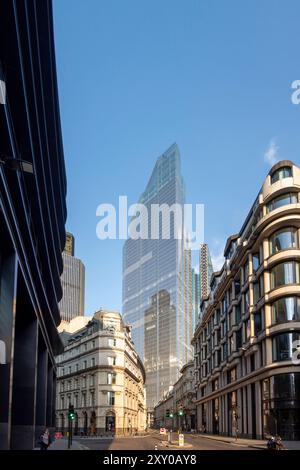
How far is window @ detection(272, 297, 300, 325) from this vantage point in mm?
57322

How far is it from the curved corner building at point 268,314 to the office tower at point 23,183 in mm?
26903

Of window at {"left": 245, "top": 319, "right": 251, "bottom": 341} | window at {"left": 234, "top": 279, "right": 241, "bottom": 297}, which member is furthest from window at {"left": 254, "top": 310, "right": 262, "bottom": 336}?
window at {"left": 234, "top": 279, "right": 241, "bottom": 297}

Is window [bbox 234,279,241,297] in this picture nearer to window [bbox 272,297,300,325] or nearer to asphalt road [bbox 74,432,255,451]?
window [bbox 272,297,300,325]

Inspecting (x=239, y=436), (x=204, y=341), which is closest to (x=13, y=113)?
(x=239, y=436)

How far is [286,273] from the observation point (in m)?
59.1

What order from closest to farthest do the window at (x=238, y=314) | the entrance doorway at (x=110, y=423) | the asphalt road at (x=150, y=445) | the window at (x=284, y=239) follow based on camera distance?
1. the asphalt road at (x=150, y=445)
2. the window at (x=284, y=239)
3. the window at (x=238, y=314)
4. the entrance doorway at (x=110, y=423)

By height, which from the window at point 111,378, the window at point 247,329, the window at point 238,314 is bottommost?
the window at point 111,378

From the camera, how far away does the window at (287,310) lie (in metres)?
57.3

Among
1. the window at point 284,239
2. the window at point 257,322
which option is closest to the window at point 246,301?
the window at point 257,322

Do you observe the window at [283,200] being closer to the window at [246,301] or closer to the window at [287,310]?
the window at [287,310]

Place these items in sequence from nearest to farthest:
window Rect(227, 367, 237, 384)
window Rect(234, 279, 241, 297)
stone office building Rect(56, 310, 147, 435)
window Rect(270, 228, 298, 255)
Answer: window Rect(270, 228, 298, 255)
window Rect(234, 279, 241, 297)
window Rect(227, 367, 237, 384)
stone office building Rect(56, 310, 147, 435)

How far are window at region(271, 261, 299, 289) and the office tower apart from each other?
27.2 meters
